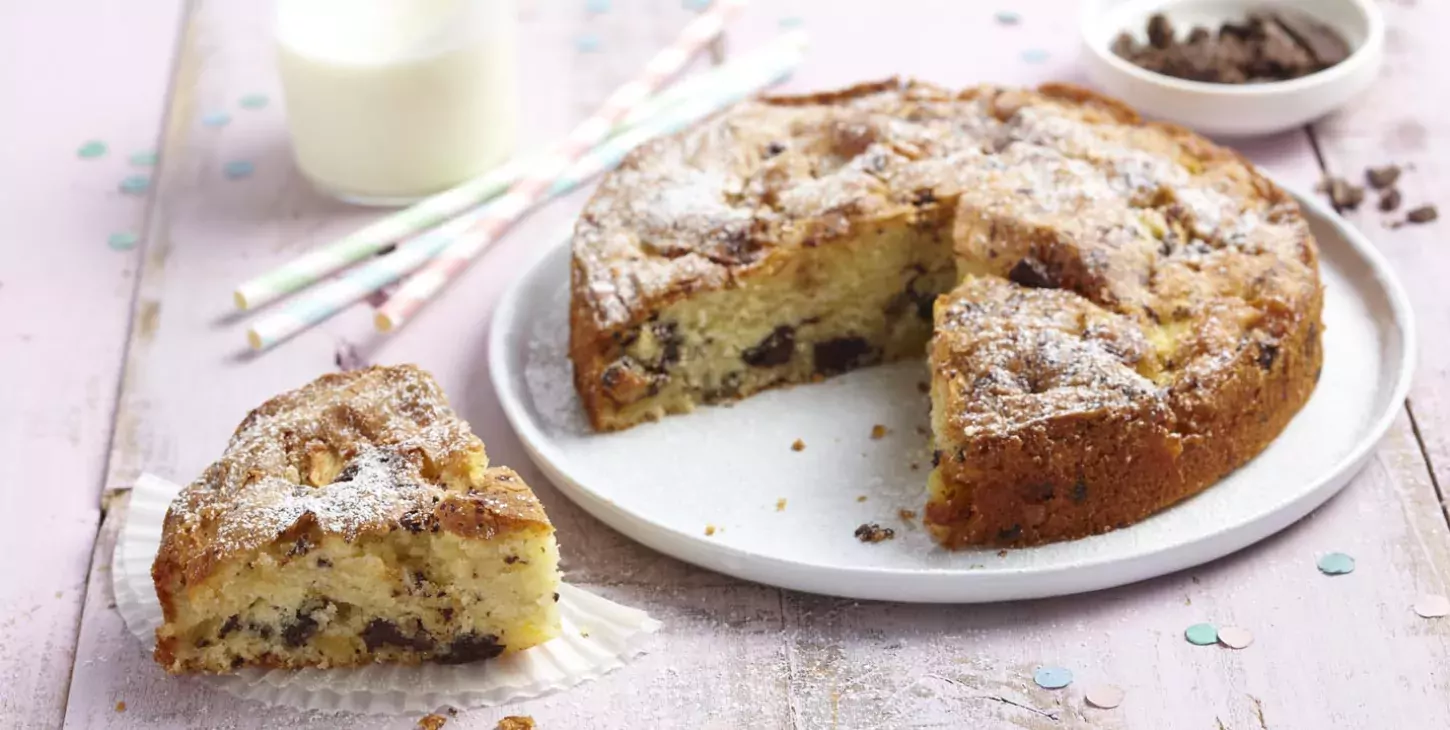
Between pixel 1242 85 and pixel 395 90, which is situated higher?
pixel 395 90

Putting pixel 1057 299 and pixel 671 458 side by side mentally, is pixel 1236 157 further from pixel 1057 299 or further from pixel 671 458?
pixel 671 458

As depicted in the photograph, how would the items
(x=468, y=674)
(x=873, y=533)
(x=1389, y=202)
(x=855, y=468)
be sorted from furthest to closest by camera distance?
(x=1389, y=202), (x=855, y=468), (x=873, y=533), (x=468, y=674)

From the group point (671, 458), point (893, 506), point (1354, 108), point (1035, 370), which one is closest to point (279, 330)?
point (671, 458)

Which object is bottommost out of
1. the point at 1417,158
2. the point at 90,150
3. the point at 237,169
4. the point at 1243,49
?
the point at 1417,158

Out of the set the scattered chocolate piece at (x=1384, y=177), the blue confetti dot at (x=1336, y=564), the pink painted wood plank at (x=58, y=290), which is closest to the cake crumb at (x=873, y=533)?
the blue confetti dot at (x=1336, y=564)

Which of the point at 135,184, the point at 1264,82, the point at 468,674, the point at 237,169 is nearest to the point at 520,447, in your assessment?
the point at 468,674

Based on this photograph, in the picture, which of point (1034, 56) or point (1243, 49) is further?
point (1034, 56)

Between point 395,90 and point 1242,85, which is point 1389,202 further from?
point 395,90
